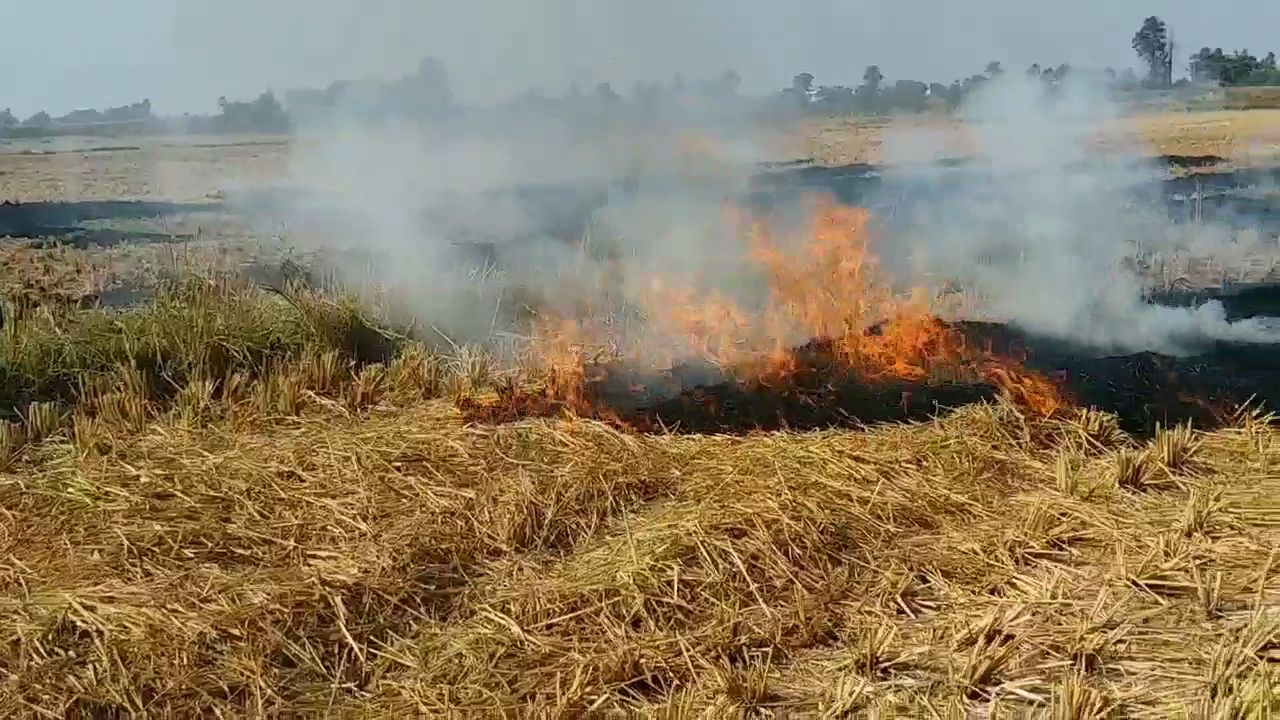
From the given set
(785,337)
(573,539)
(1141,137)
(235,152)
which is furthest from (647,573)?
(1141,137)

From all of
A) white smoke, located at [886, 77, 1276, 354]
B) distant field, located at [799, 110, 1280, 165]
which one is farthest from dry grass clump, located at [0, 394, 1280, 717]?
distant field, located at [799, 110, 1280, 165]

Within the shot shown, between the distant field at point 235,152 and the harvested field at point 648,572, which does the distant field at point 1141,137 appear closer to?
the distant field at point 235,152

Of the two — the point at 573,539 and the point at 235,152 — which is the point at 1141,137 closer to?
the point at 573,539

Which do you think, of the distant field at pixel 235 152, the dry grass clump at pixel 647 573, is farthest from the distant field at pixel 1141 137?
the dry grass clump at pixel 647 573

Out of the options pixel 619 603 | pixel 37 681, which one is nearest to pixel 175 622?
pixel 37 681

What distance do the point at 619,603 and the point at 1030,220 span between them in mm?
6640

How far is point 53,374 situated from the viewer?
5953 millimetres

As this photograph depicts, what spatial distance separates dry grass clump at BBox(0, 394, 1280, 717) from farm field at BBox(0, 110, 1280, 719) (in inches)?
0.5

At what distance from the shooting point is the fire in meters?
5.53

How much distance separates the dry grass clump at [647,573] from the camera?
3.04 metres

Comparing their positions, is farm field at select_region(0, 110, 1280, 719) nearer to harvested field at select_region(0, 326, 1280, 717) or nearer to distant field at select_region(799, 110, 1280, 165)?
harvested field at select_region(0, 326, 1280, 717)

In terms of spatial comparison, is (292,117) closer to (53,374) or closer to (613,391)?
(53,374)

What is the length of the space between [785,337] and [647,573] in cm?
298

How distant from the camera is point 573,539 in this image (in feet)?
13.3
